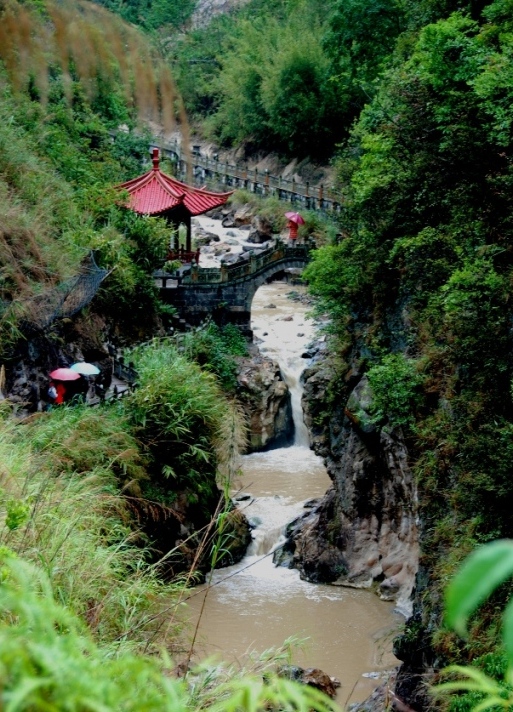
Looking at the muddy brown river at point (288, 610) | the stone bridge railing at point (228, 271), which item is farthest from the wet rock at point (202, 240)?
the muddy brown river at point (288, 610)

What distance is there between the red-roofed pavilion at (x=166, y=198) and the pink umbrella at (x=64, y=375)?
7776 mm

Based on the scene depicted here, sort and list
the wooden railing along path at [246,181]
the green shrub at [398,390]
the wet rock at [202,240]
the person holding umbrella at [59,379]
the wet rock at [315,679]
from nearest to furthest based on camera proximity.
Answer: the wet rock at [315,679] < the green shrub at [398,390] < the person holding umbrella at [59,379] < the wet rock at [202,240] < the wooden railing along path at [246,181]

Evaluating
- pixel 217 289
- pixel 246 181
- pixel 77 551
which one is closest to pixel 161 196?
pixel 217 289

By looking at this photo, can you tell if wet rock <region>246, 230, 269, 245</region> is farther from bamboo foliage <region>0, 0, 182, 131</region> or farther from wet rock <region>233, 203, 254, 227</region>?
bamboo foliage <region>0, 0, 182, 131</region>

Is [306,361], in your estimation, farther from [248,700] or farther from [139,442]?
[248,700]

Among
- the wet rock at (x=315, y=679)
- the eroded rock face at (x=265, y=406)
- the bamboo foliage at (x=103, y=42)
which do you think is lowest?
the wet rock at (x=315, y=679)

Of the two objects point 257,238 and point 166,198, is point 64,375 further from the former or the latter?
point 257,238

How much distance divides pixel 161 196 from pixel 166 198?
13 cm

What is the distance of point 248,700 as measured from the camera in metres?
1.18

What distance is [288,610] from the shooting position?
10.2m

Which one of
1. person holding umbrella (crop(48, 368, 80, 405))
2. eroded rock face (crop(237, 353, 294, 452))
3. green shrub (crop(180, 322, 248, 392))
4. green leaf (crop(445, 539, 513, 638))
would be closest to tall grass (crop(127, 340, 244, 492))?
person holding umbrella (crop(48, 368, 80, 405))

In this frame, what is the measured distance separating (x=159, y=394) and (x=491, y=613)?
19.0 feet

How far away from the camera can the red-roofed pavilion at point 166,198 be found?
18.2m

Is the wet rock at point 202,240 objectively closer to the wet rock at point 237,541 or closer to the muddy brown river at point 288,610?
the muddy brown river at point 288,610
